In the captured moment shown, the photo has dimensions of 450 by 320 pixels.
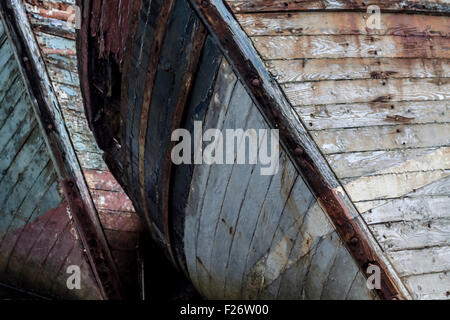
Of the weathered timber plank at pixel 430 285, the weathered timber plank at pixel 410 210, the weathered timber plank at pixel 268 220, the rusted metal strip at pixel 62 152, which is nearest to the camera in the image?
the weathered timber plank at pixel 430 285

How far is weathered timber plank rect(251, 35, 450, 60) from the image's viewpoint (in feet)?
10.6

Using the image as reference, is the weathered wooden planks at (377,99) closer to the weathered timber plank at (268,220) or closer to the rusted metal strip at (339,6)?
the rusted metal strip at (339,6)

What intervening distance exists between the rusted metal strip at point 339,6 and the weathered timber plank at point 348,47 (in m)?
0.15

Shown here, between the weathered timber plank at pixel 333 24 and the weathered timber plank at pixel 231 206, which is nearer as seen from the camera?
the weathered timber plank at pixel 231 206

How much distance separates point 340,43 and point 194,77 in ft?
2.31

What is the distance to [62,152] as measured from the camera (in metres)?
4.97

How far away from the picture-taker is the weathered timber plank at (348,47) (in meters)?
3.22

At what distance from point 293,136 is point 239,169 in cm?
34

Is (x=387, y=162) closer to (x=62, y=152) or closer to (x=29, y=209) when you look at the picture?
(x=62, y=152)

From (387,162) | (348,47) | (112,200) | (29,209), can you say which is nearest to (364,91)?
(348,47)

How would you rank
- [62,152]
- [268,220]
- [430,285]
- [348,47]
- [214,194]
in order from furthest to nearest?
1. [62,152]
2. [214,194]
3. [348,47]
4. [268,220]
5. [430,285]

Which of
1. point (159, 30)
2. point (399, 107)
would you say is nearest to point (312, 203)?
point (399, 107)

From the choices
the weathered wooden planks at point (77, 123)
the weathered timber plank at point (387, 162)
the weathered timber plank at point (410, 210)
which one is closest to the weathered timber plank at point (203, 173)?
the weathered timber plank at point (387, 162)

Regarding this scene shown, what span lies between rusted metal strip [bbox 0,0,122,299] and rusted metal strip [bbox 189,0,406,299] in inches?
80.9
